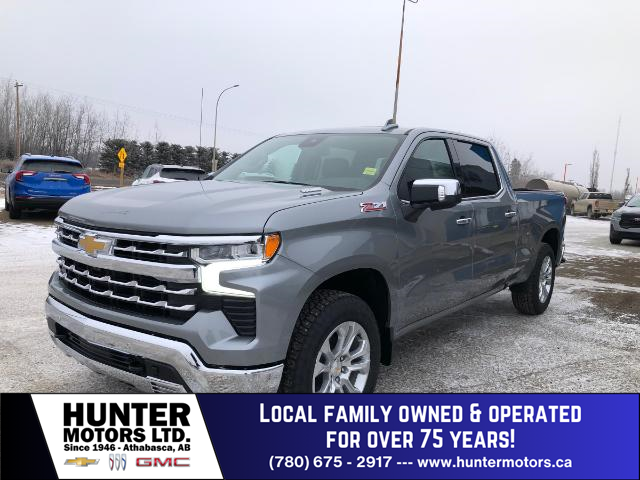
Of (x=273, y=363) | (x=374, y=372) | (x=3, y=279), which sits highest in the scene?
(x=273, y=363)

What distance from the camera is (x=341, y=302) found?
2898mm

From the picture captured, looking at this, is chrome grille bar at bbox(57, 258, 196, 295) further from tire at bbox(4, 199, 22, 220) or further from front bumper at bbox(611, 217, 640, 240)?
front bumper at bbox(611, 217, 640, 240)

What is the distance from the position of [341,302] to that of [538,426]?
Answer: 111 cm

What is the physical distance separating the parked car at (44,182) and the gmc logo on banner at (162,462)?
38.8 feet

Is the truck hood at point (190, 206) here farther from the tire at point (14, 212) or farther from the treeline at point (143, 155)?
the treeline at point (143, 155)

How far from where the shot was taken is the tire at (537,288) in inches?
230

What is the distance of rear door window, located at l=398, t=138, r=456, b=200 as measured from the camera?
361 centimetres

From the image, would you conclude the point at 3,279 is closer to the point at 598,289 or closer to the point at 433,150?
the point at 433,150

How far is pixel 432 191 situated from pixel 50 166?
12.2m

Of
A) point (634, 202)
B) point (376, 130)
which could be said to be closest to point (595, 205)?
point (634, 202)

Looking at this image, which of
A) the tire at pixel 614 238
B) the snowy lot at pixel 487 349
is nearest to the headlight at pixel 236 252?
the snowy lot at pixel 487 349

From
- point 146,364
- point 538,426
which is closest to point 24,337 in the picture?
point 146,364

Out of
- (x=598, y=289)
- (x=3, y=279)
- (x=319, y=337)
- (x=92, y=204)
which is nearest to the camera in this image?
(x=319, y=337)

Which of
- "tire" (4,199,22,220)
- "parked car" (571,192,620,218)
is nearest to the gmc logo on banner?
"tire" (4,199,22,220)
